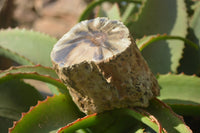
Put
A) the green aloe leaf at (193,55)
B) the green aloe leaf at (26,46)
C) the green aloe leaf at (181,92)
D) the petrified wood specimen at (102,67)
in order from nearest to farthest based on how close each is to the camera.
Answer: the petrified wood specimen at (102,67) < the green aloe leaf at (181,92) < the green aloe leaf at (26,46) < the green aloe leaf at (193,55)

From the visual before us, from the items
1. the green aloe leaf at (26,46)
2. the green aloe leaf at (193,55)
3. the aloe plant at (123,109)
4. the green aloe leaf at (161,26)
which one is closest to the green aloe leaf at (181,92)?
the aloe plant at (123,109)

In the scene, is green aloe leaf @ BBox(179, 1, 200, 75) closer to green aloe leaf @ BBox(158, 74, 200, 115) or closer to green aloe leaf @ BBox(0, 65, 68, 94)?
green aloe leaf @ BBox(158, 74, 200, 115)

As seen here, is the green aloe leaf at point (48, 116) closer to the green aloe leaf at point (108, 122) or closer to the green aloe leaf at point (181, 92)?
the green aloe leaf at point (108, 122)

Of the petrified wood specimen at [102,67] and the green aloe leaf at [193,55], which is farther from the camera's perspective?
the green aloe leaf at [193,55]

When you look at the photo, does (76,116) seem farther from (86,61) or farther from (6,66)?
(6,66)

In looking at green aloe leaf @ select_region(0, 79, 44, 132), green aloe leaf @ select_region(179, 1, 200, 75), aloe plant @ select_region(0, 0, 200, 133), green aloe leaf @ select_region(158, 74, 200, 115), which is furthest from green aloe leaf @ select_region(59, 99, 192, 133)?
green aloe leaf @ select_region(179, 1, 200, 75)
